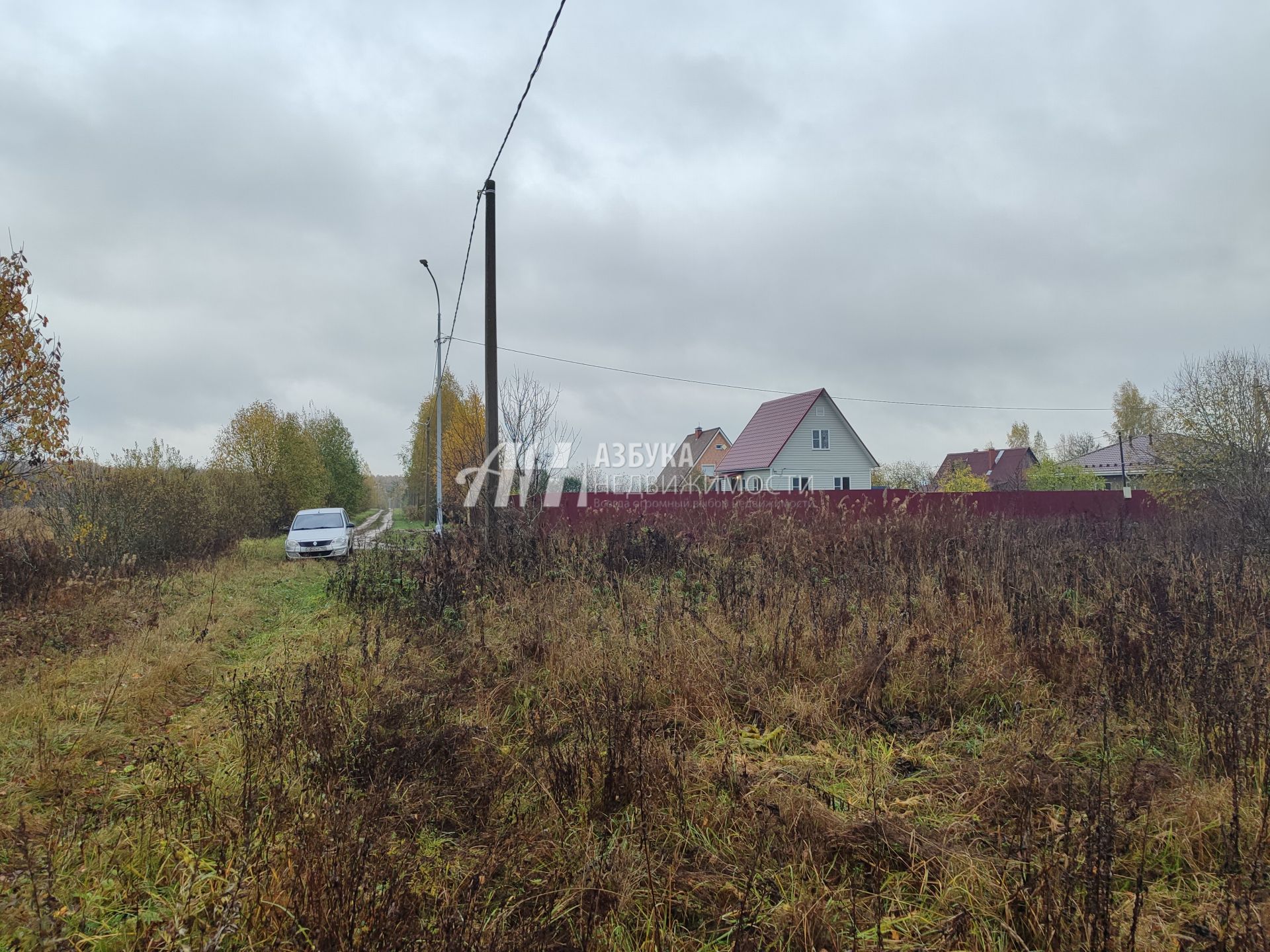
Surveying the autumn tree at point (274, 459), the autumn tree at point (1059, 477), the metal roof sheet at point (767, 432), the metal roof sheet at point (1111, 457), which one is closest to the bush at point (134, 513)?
the autumn tree at point (274, 459)

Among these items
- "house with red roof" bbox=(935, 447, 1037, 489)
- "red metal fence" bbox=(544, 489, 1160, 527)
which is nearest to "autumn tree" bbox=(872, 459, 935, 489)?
"house with red roof" bbox=(935, 447, 1037, 489)

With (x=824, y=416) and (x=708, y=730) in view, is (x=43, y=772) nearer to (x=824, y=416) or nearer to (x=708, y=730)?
(x=708, y=730)

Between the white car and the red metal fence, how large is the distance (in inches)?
223

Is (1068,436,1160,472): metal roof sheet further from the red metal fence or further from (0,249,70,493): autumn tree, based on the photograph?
(0,249,70,493): autumn tree

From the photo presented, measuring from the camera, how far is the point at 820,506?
14023 millimetres

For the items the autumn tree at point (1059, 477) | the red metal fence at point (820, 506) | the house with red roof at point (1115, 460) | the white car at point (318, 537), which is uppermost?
the house with red roof at point (1115, 460)

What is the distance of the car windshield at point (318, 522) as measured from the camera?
55.5 feet

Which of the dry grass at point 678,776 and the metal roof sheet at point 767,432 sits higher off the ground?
the metal roof sheet at point 767,432

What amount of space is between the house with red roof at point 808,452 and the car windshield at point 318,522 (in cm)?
2008

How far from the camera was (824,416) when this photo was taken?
113ft

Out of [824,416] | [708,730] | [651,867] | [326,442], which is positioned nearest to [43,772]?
[651,867]

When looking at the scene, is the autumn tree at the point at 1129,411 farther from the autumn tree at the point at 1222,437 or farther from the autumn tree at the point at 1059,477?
the autumn tree at the point at 1222,437

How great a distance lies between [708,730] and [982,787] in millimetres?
1462

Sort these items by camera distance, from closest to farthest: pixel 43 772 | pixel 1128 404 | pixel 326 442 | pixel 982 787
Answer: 1. pixel 982 787
2. pixel 43 772
3. pixel 326 442
4. pixel 1128 404
